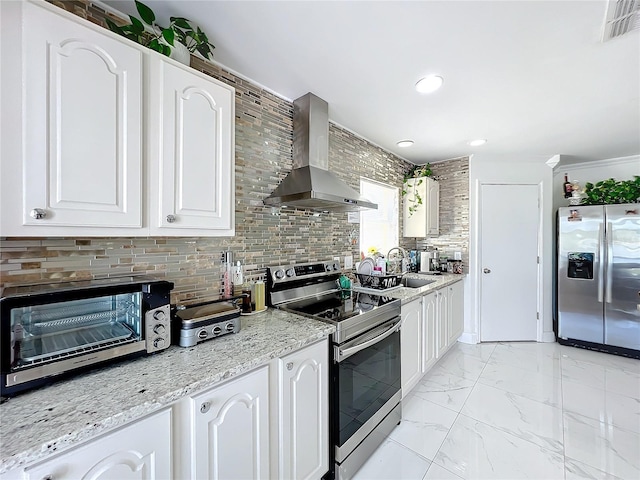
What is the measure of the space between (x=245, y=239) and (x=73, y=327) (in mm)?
968

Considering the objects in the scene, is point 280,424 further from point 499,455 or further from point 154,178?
point 499,455

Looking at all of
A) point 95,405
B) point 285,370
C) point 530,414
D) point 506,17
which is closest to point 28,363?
point 95,405

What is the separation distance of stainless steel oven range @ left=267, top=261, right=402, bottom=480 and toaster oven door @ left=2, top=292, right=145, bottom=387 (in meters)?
0.91

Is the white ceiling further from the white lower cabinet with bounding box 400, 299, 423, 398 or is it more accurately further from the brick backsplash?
the white lower cabinet with bounding box 400, 299, 423, 398

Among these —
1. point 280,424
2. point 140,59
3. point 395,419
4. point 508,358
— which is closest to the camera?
point 140,59

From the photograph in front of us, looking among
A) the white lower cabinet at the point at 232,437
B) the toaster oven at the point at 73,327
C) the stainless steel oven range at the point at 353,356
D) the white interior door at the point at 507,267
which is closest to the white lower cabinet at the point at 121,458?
the white lower cabinet at the point at 232,437

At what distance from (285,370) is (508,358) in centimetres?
313

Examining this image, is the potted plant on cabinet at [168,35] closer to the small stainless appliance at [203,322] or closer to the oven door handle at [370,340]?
the small stainless appliance at [203,322]

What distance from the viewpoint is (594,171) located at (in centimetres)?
392

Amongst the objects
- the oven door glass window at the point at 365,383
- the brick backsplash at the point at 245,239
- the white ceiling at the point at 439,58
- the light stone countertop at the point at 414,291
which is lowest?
the oven door glass window at the point at 365,383

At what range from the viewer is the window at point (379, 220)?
309cm

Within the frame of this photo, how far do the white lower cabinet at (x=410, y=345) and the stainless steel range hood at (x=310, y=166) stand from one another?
3.07 feet

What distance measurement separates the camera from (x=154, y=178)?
1160mm

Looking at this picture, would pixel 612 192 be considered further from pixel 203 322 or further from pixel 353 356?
pixel 203 322
